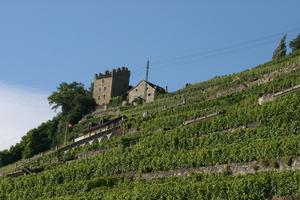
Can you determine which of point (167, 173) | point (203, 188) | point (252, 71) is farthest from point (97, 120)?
point (203, 188)

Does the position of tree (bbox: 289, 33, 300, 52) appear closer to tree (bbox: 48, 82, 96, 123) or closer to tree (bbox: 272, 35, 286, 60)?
tree (bbox: 272, 35, 286, 60)

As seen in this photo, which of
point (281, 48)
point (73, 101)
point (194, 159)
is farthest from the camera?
point (73, 101)

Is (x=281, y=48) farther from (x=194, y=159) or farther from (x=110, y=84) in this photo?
(x=194, y=159)

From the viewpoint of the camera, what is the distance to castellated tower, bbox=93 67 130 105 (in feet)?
305

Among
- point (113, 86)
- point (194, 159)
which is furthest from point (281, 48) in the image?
point (194, 159)

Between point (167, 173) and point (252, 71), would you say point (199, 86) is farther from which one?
point (167, 173)

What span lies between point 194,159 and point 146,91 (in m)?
46.4

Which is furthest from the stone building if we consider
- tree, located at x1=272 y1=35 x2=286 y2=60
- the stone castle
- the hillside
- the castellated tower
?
the hillside

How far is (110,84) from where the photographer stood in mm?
94062

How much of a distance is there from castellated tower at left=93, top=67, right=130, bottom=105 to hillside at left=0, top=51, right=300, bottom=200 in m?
33.6

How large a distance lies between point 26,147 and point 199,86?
19.3 metres

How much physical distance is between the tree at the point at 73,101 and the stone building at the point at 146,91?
6.07 m

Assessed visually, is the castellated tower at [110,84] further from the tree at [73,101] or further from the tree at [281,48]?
the tree at [281,48]

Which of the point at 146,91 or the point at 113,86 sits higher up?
the point at 113,86
